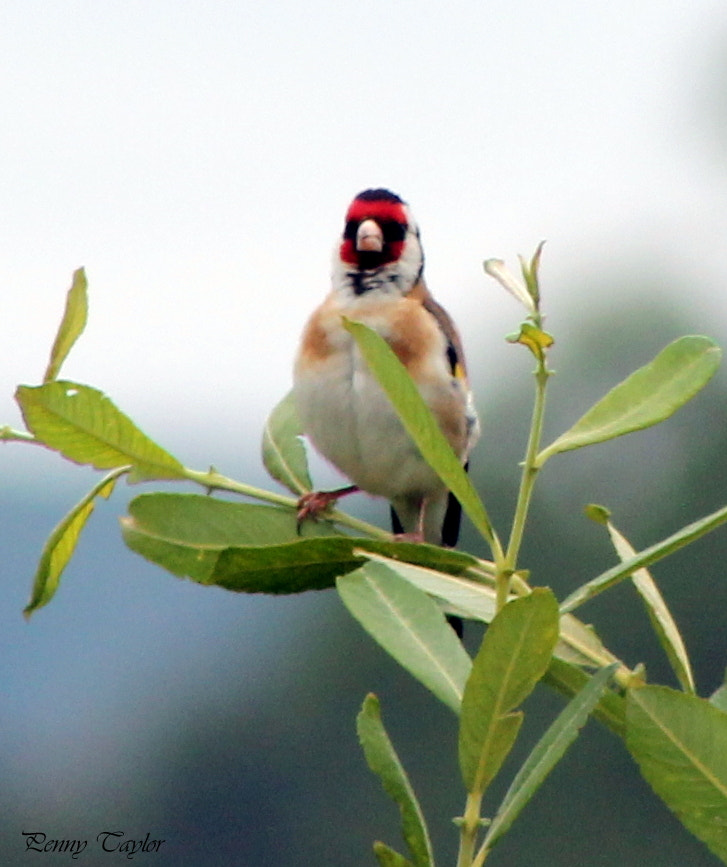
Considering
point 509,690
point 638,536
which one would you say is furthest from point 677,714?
point 638,536

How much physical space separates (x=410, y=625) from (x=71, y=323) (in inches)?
17.7

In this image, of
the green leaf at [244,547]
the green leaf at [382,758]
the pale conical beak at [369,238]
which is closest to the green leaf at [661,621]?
the green leaf at [244,547]

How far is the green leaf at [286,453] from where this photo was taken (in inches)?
76.7

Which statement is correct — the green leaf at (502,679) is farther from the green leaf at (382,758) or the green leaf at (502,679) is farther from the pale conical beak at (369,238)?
the pale conical beak at (369,238)

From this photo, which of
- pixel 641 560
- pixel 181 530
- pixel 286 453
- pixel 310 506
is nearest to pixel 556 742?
pixel 641 560

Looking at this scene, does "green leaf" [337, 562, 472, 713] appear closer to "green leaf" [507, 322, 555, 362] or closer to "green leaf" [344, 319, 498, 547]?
"green leaf" [344, 319, 498, 547]

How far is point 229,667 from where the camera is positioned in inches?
1179

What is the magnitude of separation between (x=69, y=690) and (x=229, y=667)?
443 inches

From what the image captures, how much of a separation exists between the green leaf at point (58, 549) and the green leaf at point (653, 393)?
0.40 meters

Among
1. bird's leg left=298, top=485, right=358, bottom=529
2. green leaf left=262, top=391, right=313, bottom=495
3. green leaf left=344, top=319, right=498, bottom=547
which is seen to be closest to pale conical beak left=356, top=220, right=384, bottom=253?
green leaf left=262, top=391, right=313, bottom=495

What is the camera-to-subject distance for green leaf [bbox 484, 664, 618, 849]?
1141 mm

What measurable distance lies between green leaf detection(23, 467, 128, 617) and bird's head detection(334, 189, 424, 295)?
1788mm

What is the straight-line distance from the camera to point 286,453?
1.99 m

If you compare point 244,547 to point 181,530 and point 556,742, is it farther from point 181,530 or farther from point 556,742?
point 556,742
